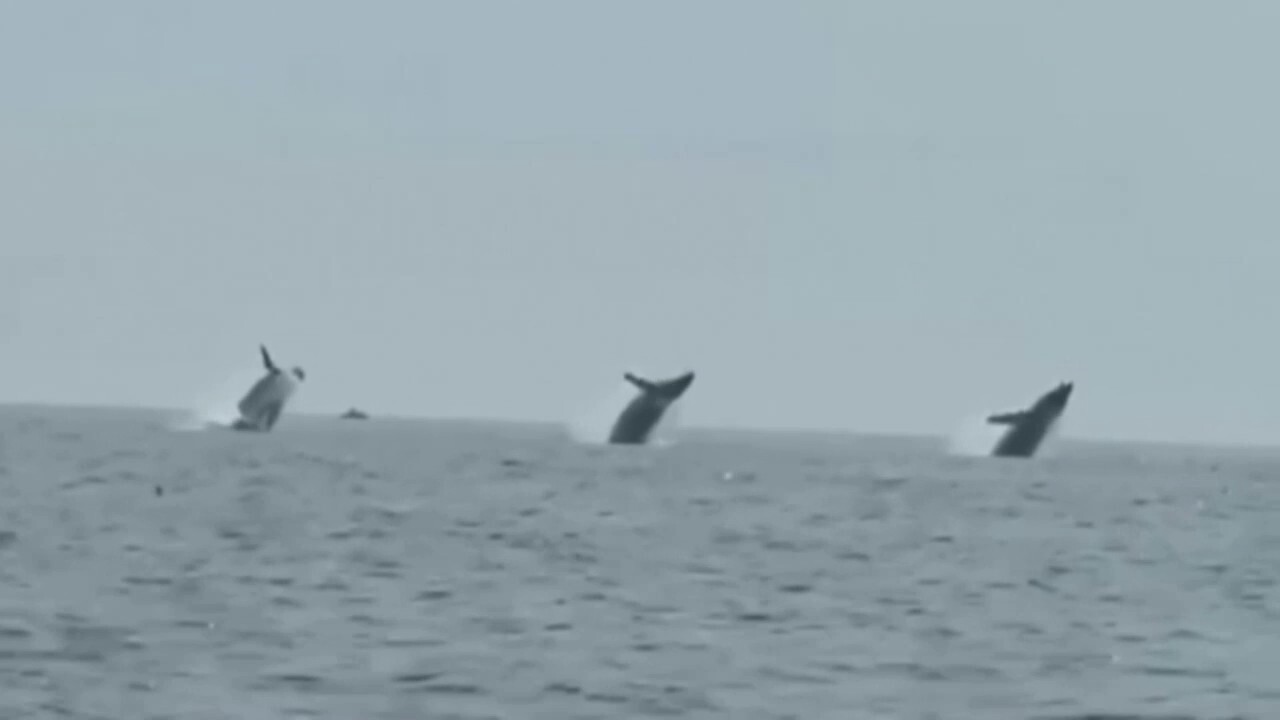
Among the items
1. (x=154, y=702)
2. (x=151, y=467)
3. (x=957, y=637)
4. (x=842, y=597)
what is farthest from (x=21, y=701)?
(x=151, y=467)

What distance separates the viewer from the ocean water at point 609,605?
76.0 ft

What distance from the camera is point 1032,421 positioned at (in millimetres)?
95562

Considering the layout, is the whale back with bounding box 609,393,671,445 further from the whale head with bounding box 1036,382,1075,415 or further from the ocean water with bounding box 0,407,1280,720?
the ocean water with bounding box 0,407,1280,720

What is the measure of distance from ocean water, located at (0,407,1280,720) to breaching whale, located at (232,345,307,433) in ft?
108

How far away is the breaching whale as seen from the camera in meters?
95.6

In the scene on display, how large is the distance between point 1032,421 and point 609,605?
6581 cm

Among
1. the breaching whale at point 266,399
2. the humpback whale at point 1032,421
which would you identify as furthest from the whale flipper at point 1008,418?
the breaching whale at point 266,399

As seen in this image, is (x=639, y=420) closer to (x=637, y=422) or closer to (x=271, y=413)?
(x=637, y=422)

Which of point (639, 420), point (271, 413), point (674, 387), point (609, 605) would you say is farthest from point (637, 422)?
point (609, 605)

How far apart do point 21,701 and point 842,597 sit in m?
13.1

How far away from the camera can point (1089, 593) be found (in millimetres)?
34781

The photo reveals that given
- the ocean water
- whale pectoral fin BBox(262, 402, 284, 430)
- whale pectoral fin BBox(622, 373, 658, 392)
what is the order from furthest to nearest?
whale pectoral fin BBox(262, 402, 284, 430) < whale pectoral fin BBox(622, 373, 658, 392) < the ocean water

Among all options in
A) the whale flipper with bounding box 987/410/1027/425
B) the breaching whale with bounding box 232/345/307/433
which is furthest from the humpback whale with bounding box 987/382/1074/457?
the breaching whale with bounding box 232/345/307/433

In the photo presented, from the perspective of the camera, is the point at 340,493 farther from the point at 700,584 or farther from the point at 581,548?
the point at 700,584
